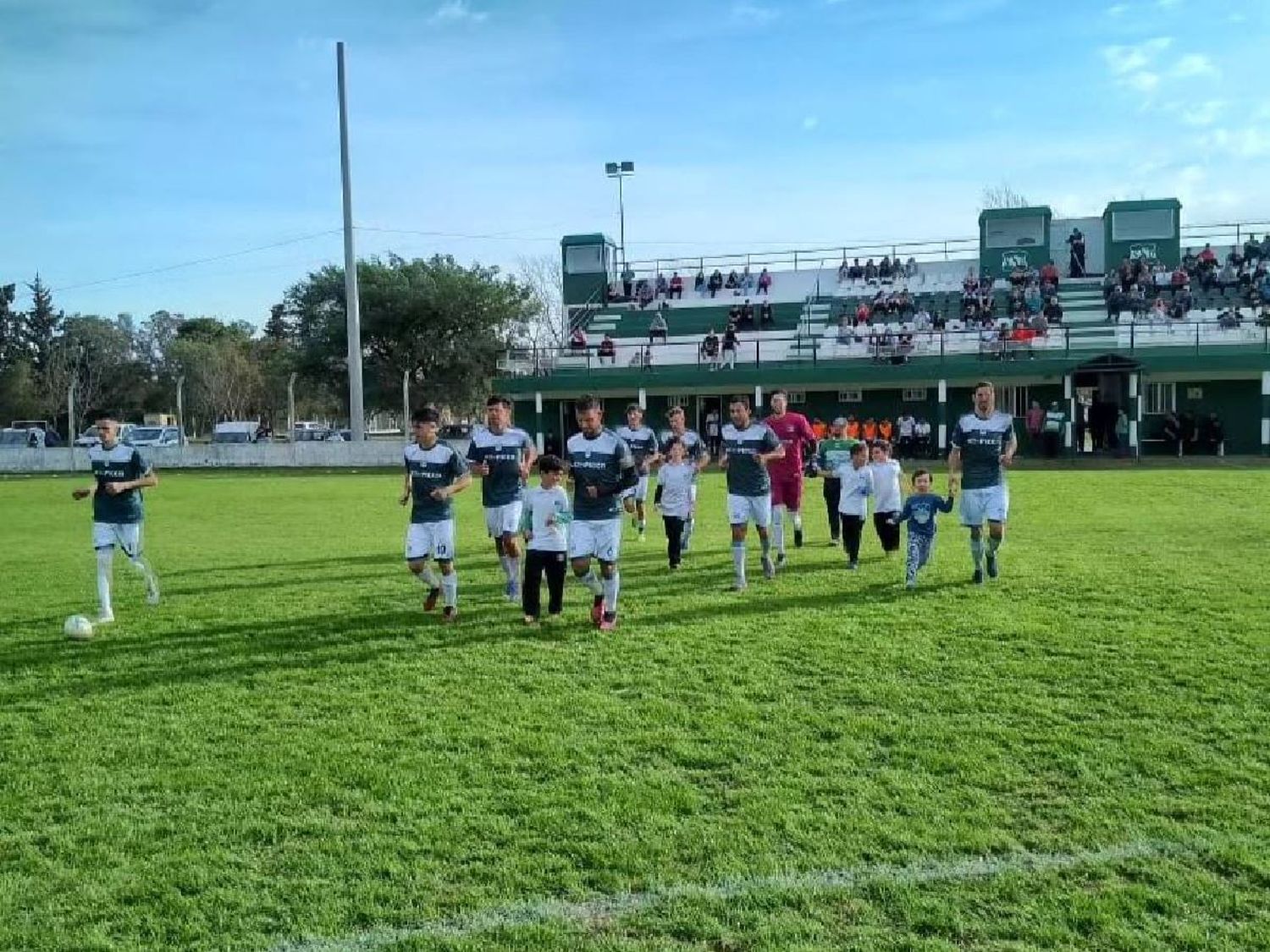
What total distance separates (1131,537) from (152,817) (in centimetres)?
1233

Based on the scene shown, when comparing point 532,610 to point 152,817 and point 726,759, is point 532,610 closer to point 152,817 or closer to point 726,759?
point 726,759

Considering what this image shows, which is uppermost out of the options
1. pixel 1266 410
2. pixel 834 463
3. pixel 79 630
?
pixel 1266 410

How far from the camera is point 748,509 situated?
10734 mm

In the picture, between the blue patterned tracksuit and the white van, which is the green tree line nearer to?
the white van

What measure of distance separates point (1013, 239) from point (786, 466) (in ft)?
121

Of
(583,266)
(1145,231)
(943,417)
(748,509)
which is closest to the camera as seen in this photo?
(748,509)

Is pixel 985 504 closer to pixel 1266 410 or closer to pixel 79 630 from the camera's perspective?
pixel 79 630

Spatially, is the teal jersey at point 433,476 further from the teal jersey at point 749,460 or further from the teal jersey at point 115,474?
the teal jersey at point 749,460

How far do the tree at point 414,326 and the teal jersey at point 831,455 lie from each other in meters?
42.1

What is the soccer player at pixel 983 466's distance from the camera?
10.3 metres

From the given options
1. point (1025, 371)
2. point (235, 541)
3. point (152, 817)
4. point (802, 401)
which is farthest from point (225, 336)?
point (152, 817)

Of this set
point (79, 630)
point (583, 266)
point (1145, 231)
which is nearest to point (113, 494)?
point (79, 630)


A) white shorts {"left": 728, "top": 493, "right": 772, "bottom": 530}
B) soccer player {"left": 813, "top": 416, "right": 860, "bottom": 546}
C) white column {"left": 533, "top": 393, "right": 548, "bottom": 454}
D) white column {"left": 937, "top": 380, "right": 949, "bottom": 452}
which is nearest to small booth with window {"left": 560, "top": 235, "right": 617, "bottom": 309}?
white column {"left": 533, "top": 393, "right": 548, "bottom": 454}

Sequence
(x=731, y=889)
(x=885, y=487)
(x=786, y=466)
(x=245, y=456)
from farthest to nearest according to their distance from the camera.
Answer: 1. (x=245, y=456)
2. (x=786, y=466)
3. (x=885, y=487)
4. (x=731, y=889)
